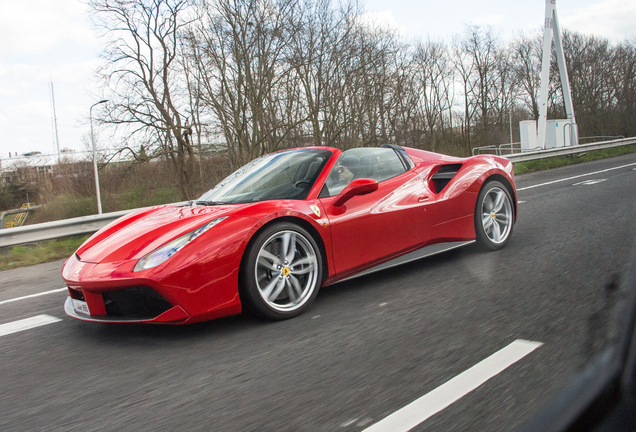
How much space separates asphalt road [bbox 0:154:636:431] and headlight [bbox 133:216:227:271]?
1.57 feet

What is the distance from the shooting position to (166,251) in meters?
2.96

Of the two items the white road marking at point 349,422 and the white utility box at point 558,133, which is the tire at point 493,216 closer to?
the white road marking at point 349,422

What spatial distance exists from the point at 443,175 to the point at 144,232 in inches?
107

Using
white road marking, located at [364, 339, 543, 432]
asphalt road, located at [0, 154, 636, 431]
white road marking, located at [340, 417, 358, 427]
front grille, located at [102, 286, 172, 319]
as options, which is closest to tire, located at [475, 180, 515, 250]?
asphalt road, located at [0, 154, 636, 431]

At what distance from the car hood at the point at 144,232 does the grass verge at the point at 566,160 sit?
13213 mm

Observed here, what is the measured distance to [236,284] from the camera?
3053 millimetres

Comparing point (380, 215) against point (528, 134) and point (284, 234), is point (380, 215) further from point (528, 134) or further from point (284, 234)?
point (528, 134)

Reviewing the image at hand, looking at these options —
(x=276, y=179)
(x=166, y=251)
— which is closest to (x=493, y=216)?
(x=276, y=179)

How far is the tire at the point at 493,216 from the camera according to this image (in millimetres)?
4781

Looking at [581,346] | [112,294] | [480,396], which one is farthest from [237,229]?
[581,346]

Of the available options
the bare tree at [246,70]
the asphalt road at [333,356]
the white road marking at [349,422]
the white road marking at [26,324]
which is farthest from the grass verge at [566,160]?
the white road marking at [349,422]

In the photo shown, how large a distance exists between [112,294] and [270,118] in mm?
21048

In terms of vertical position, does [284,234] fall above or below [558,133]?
below

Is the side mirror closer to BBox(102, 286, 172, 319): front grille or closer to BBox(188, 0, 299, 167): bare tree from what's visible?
BBox(102, 286, 172, 319): front grille
